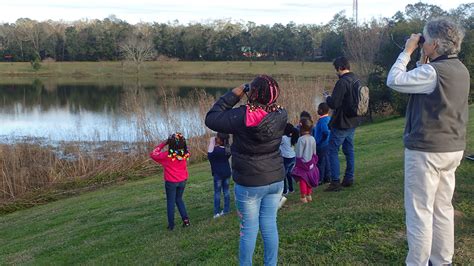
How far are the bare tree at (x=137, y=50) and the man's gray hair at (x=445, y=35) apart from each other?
66.9 metres

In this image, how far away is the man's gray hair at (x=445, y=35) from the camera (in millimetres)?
3387

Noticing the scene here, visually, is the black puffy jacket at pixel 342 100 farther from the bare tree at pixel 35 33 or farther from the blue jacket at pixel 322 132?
the bare tree at pixel 35 33

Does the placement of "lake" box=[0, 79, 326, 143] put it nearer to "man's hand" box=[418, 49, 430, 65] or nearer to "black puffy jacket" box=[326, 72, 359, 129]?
"black puffy jacket" box=[326, 72, 359, 129]

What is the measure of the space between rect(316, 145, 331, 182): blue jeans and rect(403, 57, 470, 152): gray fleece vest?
10.9ft

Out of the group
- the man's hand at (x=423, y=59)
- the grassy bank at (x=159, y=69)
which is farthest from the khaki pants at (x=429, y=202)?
the grassy bank at (x=159, y=69)

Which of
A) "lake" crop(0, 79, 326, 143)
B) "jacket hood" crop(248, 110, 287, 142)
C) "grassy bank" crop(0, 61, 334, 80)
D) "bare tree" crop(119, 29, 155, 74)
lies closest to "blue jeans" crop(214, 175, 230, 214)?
"jacket hood" crop(248, 110, 287, 142)

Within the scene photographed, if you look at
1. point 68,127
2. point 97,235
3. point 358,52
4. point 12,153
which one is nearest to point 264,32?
point 358,52

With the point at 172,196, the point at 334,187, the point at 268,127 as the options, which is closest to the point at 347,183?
the point at 334,187

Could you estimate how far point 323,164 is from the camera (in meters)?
7.16

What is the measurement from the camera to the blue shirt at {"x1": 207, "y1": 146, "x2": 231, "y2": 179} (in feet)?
20.6

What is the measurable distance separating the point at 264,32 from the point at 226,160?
2741 inches

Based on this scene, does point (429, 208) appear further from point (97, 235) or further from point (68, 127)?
point (68, 127)

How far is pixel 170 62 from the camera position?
72750 mm

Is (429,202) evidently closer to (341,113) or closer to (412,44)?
(412,44)
